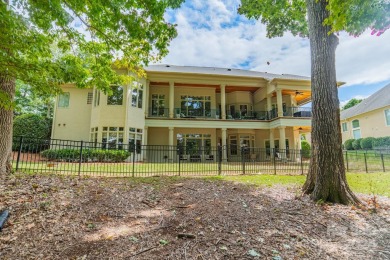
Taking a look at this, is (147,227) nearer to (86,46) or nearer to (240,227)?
(240,227)

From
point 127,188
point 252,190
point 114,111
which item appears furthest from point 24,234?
point 114,111

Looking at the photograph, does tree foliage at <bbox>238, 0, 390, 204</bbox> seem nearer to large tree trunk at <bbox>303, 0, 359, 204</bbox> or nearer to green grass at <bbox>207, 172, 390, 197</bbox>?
large tree trunk at <bbox>303, 0, 359, 204</bbox>

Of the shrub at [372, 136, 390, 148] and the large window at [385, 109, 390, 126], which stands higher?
the large window at [385, 109, 390, 126]

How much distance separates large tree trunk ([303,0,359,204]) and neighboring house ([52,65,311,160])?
9.81 meters

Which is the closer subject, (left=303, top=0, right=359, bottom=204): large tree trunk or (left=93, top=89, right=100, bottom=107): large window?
(left=303, top=0, right=359, bottom=204): large tree trunk

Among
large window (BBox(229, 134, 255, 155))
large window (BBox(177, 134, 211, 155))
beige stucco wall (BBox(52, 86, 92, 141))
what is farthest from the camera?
large window (BBox(229, 134, 255, 155))

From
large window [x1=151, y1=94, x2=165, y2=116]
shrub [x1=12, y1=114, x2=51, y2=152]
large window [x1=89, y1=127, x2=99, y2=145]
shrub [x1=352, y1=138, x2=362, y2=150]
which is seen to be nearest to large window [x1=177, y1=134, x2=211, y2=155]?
Result: large window [x1=151, y1=94, x2=165, y2=116]

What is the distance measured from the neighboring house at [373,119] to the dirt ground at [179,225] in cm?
2179

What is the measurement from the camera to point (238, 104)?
22.5m

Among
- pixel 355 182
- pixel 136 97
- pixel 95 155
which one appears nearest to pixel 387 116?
pixel 355 182

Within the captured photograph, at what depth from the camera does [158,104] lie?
20.6m

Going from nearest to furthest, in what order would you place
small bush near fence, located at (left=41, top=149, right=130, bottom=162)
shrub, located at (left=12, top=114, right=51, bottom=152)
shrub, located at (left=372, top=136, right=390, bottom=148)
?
small bush near fence, located at (left=41, top=149, right=130, bottom=162)
shrub, located at (left=12, top=114, right=51, bottom=152)
shrub, located at (left=372, top=136, right=390, bottom=148)

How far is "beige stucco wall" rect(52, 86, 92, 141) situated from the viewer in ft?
58.5

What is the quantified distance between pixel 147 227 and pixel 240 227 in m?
1.63
